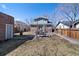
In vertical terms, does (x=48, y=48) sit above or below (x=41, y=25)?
below

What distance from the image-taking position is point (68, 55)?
13.2 feet

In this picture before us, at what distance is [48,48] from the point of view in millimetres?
4391

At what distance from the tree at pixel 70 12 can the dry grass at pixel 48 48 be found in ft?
2.29

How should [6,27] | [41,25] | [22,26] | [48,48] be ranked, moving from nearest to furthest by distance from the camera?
1. [48,48]
2. [41,25]
3. [22,26]
4. [6,27]

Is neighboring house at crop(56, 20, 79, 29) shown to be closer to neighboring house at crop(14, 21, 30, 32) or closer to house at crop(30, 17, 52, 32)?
house at crop(30, 17, 52, 32)

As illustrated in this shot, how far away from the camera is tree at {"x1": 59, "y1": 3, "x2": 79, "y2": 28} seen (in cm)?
438

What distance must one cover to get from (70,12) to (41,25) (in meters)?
0.96

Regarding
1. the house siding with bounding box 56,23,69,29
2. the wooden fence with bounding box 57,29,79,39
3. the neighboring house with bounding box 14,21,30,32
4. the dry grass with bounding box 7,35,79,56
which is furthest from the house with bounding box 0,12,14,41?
the wooden fence with bounding box 57,29,79,39

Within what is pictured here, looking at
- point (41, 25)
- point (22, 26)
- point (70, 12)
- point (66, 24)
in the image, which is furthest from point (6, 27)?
point (70, 12)

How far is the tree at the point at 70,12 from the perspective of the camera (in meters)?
4.38

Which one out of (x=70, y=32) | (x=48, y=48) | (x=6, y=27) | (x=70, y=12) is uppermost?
(x=70, y=12)

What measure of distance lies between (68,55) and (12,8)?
204 centimetres

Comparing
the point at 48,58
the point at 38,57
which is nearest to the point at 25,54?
the point at 38,57

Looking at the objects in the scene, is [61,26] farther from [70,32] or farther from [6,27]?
[6,27]
